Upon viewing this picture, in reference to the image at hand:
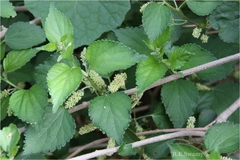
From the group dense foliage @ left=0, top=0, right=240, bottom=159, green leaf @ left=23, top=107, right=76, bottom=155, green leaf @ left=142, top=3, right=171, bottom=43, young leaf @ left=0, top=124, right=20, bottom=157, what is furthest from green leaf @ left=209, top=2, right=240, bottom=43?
young leaf @ left=0, top=124, right=20, bottom=157

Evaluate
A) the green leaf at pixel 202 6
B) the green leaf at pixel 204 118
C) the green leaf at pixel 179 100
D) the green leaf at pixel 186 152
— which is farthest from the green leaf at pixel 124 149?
the green leaf at pixel 202 6

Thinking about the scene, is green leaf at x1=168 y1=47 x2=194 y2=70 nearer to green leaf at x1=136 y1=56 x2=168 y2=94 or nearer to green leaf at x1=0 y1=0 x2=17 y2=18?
green leaf at x1=136 y1=56 x2=168 y2=94

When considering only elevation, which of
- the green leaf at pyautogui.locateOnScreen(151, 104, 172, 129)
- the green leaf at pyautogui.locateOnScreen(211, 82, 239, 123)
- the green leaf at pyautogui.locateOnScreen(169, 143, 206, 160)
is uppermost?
the green leaf at pyautogui.locateOnScreen(169, 143, 206, 160)

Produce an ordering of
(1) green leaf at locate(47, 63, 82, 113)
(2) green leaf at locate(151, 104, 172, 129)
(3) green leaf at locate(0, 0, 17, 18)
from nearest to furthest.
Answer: (1) green leaf at locate(47, 63, 82, 113) → (3) green leaf at locate(0, 0, 17, 18) → (2) green leaf at locate(151, 104, 172, 129)

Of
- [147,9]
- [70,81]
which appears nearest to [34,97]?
[70,81]

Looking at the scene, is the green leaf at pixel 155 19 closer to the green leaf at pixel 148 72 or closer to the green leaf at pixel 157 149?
the green leaf at pixel 148 72

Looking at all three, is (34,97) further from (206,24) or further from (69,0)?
(206,24)
